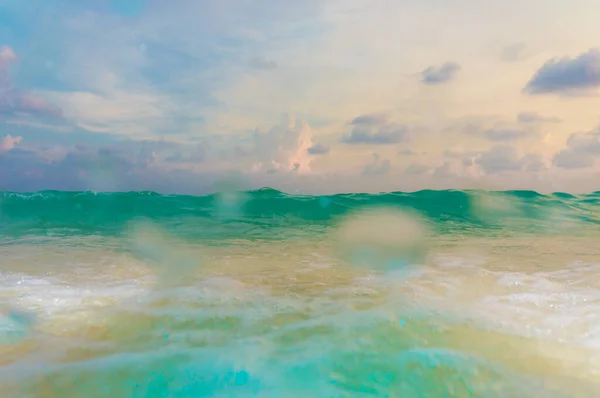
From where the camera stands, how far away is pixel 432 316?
393 cm

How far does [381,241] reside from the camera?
10.0 metres

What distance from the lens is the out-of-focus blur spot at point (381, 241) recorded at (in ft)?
22.8

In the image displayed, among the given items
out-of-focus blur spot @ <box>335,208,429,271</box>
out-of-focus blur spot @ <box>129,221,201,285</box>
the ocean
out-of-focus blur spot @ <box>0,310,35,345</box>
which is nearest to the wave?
out-of-focus blur spot @ <box>335,208,429,271</box>

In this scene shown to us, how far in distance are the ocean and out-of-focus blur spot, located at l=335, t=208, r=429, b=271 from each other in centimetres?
9

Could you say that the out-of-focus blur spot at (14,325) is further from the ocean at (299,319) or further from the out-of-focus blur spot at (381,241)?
the out-of-focus blur spot at (381,241)

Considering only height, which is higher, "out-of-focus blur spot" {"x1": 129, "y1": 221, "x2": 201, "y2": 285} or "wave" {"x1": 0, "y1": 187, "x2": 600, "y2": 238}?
"wave" {"x1": 0, "y1": 187, "x2": 600, "y2": 238}

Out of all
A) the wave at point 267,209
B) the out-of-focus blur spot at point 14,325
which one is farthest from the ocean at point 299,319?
the wave at point 267,209

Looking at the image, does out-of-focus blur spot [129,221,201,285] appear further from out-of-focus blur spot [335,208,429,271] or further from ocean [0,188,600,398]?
out-of-focus blur spot [335,208,429,271]

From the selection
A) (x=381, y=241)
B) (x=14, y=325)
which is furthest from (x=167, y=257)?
(x=381, y=241)

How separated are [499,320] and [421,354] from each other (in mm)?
1131

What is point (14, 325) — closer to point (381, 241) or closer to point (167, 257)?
point (167, 257)

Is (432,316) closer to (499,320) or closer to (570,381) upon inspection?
(499,320)

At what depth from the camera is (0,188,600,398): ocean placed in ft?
9.14

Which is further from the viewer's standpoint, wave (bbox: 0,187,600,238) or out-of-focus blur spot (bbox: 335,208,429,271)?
wave (bbox: 0,187,600,238)
